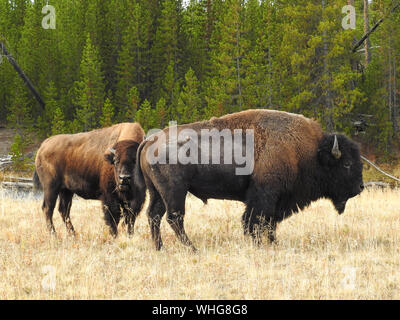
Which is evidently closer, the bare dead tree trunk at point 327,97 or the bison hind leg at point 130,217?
the bison hind leg at point 130,217

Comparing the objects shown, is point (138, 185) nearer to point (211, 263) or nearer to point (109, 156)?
point (109, 156)

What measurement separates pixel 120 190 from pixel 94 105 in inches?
1028

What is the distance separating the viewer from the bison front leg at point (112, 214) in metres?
7.86

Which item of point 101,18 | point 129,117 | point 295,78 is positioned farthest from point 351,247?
point 101,18

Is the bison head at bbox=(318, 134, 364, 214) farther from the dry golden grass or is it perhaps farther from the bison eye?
the dry golden grass

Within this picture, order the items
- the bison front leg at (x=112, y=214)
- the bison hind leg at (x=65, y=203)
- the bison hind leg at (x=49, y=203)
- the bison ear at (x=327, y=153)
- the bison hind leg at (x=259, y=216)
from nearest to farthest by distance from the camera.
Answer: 1. the bison hind leg at (x=259, y=216)
2. the bison ear at (x=327, y=153)
3. the bison front leg at (x=112, y=214)
4. the bison hind leg at (x=49, y=203)
5. the bison hind leg at (x=65, y=203)

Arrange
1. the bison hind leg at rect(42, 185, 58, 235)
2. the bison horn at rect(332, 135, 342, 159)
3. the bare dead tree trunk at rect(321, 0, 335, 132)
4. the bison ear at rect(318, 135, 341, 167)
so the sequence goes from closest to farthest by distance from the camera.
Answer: the bison horn at rect(332, 135, 342, 159) < the bison ear at rect(318, 135, 341, 167) < the bison hind leg at rect(42, 185, 58, 235) < the bare dead tree trunk at rect(321, 0, 335, 132)

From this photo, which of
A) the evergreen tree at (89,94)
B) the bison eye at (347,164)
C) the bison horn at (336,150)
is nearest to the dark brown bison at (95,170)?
the bison horn at (336,150)

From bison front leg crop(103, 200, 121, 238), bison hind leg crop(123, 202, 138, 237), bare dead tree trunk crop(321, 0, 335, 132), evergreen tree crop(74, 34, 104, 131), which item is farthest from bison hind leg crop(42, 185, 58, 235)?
evergreen tree crop(74, 34, 104, 131)

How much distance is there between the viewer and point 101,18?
1533 inches

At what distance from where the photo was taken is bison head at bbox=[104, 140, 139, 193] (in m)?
7.12

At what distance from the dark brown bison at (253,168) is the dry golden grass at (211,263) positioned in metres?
0.48

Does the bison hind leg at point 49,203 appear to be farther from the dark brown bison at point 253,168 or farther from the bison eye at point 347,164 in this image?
the bison eye at point 347,164

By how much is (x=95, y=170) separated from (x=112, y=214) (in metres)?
0.83
